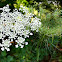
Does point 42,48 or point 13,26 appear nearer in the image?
point 13,26

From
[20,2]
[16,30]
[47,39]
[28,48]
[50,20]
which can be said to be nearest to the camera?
[16,30]

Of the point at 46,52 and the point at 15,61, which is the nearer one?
the point at 15,61

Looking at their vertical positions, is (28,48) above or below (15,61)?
above

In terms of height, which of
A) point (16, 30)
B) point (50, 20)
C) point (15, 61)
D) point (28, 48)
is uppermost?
point (50, 20)

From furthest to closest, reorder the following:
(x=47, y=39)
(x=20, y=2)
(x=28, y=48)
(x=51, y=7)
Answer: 1. (x=51, y=7)
2. (x=20, y=2)
3. (x=47, y=39)
4. (x=28, y=48)

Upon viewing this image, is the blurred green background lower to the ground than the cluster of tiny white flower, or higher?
lower

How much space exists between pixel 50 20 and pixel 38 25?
0.63 meters

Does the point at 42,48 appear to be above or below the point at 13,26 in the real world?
below

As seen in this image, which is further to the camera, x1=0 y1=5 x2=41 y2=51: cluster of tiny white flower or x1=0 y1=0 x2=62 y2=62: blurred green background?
x1=0 y1=0 x2=62 y2=62: blurred green background

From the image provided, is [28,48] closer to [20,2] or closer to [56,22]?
[56,22]

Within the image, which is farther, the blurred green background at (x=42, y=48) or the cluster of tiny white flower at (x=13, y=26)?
the blurred green background at (x=42, y=48)

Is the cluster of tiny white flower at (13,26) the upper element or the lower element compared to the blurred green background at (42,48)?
upper

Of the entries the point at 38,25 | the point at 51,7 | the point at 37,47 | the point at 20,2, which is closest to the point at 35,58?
the point at 37,47

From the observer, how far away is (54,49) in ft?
7.14
